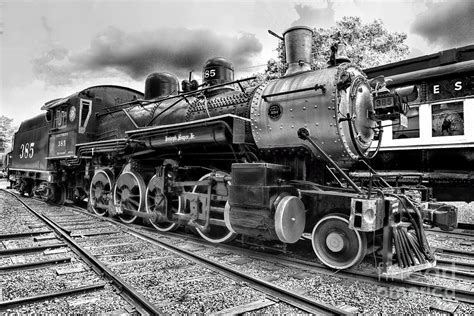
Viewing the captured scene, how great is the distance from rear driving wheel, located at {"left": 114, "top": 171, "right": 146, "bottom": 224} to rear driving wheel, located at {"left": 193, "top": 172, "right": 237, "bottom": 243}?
1550 millimetres

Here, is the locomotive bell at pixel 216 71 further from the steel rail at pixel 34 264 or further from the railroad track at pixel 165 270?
the steel rail at pixel 34 264

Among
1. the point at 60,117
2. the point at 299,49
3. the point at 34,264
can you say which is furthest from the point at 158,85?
the point at 34,264

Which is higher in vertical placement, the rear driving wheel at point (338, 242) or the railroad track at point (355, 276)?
the rear driving wheel at point (338, 242)

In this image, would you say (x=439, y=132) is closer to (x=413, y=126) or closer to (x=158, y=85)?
(x=413, y=126)

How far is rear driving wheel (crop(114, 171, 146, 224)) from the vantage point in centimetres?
652

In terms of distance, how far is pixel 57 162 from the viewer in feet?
31.7

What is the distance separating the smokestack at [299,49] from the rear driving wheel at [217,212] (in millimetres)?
1804

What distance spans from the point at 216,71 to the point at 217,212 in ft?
8.46

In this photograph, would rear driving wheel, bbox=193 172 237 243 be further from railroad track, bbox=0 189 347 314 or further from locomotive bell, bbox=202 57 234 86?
locomotive bell, bbox=202 57 234 86

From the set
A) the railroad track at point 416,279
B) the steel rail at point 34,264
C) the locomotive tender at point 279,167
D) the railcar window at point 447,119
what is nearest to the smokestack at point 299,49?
the locomotive tender at point 279,167

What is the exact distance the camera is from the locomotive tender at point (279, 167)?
3775 millimetres

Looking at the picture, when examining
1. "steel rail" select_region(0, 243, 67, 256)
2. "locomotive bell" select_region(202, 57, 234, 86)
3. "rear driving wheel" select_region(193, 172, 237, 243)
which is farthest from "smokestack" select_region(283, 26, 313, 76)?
"steel rail" select_region(0, 243, 67, 256)

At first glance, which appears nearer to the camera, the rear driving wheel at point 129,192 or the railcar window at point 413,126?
the rear driving wheel at point 129,192

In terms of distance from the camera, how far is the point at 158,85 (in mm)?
8164
